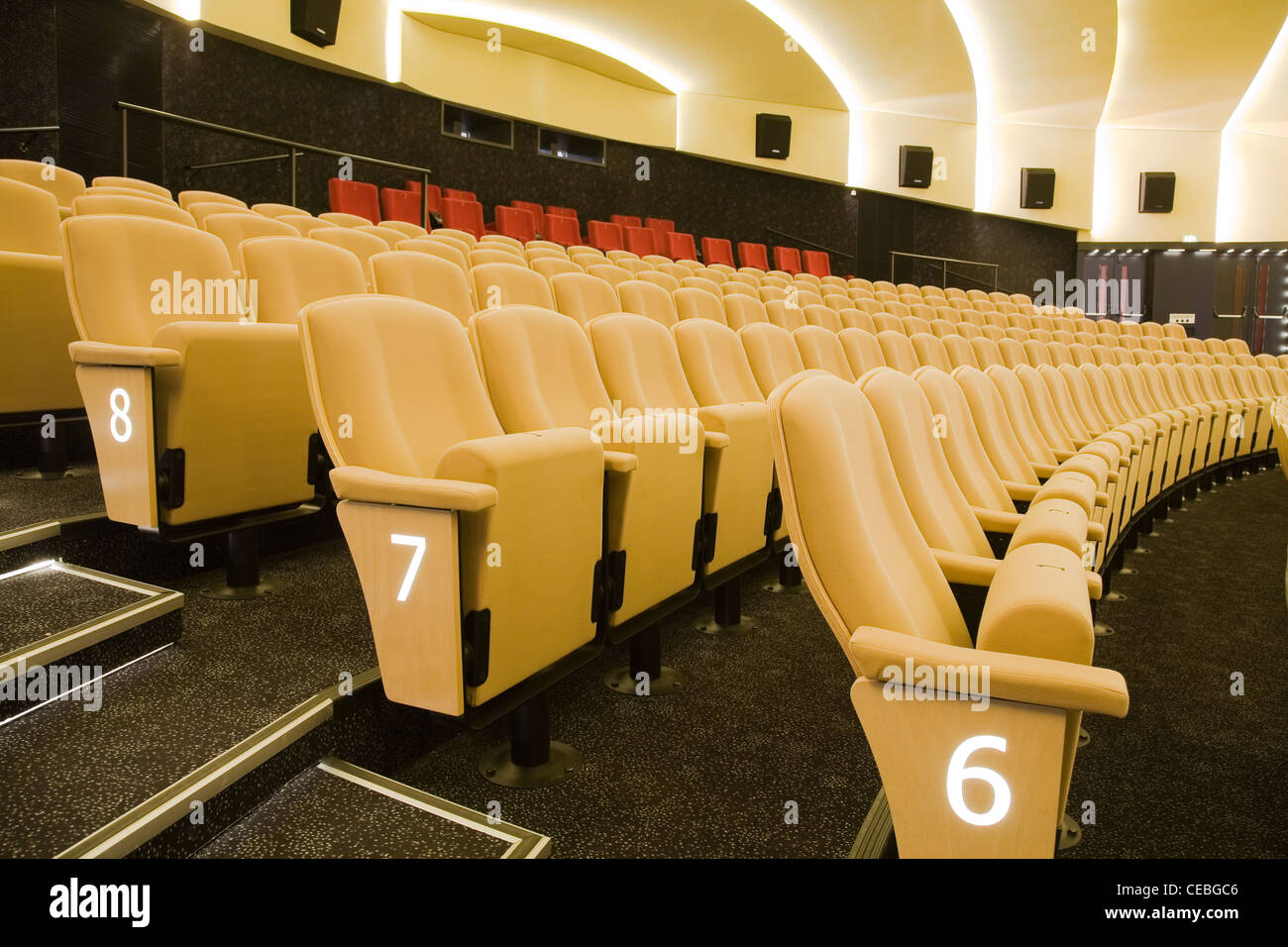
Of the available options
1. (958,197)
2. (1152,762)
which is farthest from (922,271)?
(1152,762)

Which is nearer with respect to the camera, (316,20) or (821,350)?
(821,350)

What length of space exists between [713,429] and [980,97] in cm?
418

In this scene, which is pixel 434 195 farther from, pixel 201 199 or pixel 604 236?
pixel 201 199

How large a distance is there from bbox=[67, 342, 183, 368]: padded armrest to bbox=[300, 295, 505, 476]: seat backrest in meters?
0.14

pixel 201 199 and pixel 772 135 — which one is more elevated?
pixel 772 135

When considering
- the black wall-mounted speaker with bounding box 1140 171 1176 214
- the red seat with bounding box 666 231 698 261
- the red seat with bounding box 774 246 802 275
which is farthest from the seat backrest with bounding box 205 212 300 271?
the black wall-mounted speaker with bounding box 1140 171 1176 214

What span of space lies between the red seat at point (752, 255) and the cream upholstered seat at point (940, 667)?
11.0ft

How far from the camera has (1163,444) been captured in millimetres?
1380

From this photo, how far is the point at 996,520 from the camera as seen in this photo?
0.63 metres

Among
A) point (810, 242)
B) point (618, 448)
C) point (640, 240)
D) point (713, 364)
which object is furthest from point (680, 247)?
point (618, 448)

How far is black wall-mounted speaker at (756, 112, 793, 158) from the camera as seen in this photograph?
394 cm

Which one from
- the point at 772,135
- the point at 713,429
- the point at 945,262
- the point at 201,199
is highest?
the point at 772,135

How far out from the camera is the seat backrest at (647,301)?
4.34 ft

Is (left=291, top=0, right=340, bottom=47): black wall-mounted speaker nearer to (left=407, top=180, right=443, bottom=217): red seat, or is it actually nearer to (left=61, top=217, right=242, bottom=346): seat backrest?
(left=407, top=180, right=443, bottom=217): red seat
